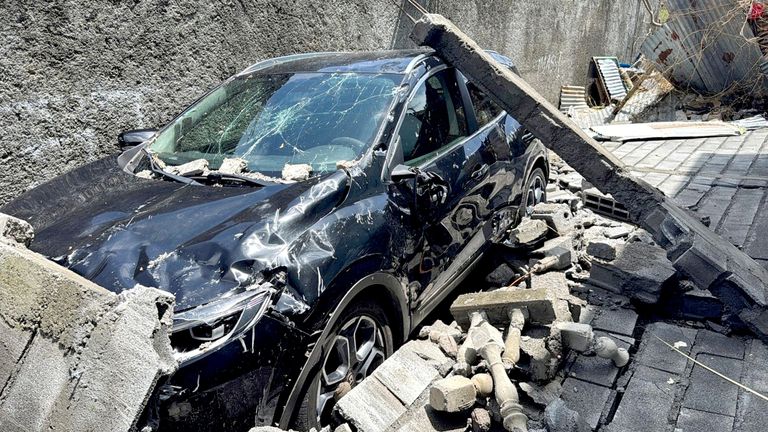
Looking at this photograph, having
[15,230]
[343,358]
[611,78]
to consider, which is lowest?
[611,78]

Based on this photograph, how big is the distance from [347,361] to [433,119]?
1.79 metres

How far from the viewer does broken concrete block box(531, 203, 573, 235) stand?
4.75 meters

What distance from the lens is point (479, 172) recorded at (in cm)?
409

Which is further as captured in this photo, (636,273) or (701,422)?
(636,273)

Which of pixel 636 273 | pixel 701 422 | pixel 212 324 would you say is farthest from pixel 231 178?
pixel 701 422

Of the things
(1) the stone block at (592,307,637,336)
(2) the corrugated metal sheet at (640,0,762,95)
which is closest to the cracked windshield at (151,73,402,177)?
(1) the stone block at (592,307,637,336)

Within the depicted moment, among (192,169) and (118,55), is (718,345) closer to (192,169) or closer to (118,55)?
(192,169)

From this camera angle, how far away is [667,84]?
11727mm

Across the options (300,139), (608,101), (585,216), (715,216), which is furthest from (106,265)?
(608,101)

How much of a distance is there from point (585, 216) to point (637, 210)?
2.05 metres

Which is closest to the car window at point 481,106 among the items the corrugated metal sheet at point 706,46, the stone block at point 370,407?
the stone block at point 370,407

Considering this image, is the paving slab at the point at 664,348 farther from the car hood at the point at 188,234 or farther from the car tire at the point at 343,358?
the car hood at the point at 188,234

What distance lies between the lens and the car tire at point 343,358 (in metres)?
2.59

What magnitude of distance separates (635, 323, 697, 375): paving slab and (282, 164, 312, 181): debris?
2.06 m
